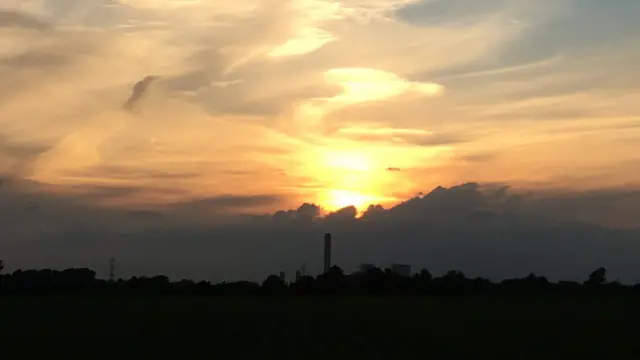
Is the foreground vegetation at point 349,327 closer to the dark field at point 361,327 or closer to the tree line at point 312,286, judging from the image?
the dark field at point 361,327

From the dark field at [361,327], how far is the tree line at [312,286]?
29.5m

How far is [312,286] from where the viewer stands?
88.2 m

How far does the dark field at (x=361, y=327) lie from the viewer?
106 feet

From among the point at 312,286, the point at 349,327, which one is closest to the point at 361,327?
the point at 349,327

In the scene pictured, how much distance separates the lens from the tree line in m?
85.5

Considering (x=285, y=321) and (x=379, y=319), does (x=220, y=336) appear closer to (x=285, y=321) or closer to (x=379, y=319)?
(x=285, y=321)

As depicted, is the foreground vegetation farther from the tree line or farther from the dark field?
the tree line

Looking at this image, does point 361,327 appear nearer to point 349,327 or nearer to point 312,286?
point 349,327

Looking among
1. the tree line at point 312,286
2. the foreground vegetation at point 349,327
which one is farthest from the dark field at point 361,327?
the tree line at point 312,286

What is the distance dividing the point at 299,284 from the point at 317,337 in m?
53.2

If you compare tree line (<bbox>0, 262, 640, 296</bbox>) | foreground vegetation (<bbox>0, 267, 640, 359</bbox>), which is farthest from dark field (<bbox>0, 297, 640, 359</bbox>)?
tree line (<bbox>0, 262, 640, 296</bbox>)

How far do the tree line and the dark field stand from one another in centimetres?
2951

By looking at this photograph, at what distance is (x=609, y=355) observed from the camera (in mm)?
31406

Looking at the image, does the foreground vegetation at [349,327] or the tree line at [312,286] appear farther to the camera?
the tree line at [312,286]
